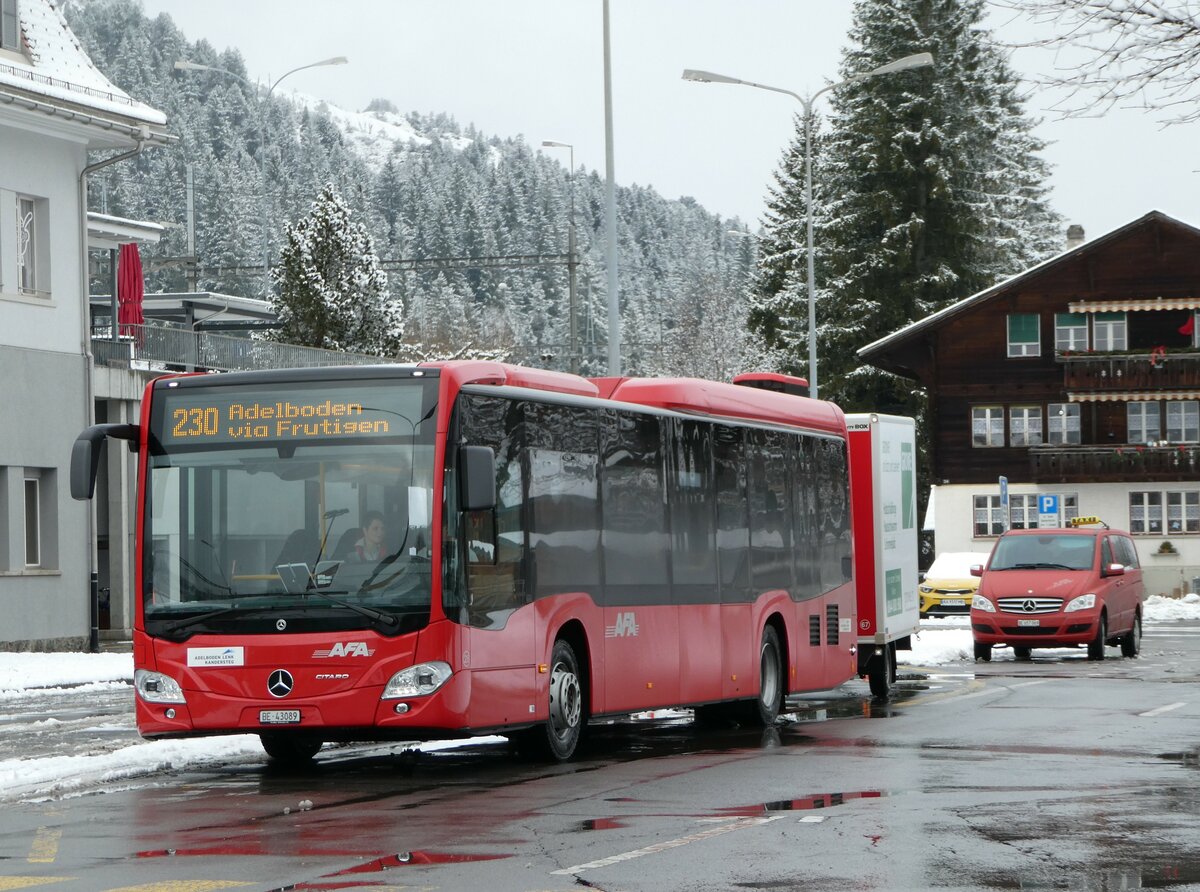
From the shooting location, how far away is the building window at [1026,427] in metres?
73.7

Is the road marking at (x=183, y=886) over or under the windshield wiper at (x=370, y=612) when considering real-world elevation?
under

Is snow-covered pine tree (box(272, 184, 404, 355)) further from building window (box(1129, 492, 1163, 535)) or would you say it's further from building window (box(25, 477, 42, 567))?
building window (box(25, 477, 42, 567))

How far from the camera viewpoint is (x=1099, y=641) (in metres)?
30.9

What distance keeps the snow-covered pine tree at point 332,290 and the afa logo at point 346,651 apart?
165ft

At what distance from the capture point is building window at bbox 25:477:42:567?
113 feet

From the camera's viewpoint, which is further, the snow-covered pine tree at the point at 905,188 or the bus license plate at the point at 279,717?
the snow-covered pine tree at the point at 905,188

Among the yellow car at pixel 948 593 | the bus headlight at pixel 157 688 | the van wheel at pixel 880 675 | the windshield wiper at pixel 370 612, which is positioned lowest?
the yellow car at pixel 948 593

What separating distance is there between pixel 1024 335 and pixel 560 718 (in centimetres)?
5986

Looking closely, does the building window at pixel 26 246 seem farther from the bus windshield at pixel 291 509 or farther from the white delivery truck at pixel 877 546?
the bus windshield at pixel 291 509

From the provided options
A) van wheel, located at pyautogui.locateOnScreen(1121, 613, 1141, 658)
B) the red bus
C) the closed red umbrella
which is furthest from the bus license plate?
the closed red umbrella

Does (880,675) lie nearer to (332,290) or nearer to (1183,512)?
(332,290)

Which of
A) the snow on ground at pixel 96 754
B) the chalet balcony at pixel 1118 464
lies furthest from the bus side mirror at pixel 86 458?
the chalet balcony at pixel 1118 464

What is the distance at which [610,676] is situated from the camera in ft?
53.2

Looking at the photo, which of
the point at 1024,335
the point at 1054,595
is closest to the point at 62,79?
the point at 1054,595
